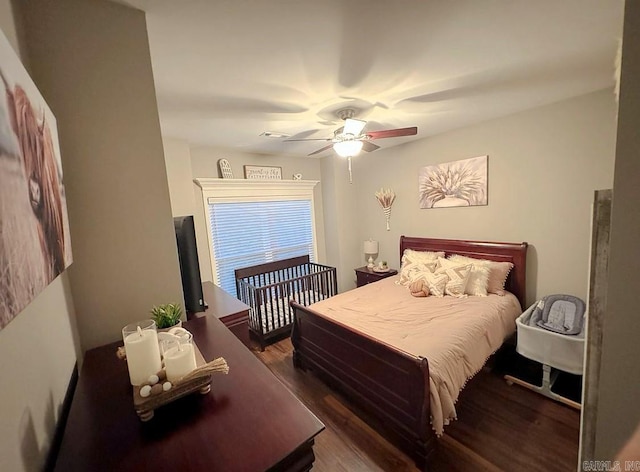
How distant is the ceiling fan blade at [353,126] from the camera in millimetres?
2200

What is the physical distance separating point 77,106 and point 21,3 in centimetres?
39

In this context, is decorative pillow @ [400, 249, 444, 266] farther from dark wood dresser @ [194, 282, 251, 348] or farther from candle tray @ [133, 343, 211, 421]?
candle tray @ [133, 343, 211, 421]

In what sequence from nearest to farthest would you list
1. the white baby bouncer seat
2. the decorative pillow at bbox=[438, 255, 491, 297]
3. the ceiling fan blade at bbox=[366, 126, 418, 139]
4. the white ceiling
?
the white ceiling, the white baby bouncer seat, the ceiling fan blade at bbox=[366, 126, 418, 139], the decorative pillow at bbox=[438, 255, 491, 297]

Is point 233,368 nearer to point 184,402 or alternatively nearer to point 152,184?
point 184,402

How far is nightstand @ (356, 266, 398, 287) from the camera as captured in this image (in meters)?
4.02

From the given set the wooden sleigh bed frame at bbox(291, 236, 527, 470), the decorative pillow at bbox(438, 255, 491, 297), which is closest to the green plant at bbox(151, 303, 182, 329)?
the wooden sleigh bed frame at bbox(291, 236, 527, 470)

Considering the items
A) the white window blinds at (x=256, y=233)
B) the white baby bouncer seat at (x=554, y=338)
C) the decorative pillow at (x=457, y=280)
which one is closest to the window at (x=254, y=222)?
the white window blinds at (x=256, y=233)

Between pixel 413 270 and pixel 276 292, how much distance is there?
1.79 metres

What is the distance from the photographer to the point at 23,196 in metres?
0.62

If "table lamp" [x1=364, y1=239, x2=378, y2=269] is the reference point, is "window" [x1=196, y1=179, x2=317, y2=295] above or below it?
above

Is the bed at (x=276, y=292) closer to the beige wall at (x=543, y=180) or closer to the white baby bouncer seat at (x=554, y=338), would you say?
the beige wall at (x=543, y=180)

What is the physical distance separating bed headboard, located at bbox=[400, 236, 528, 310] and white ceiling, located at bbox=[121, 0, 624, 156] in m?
1.48

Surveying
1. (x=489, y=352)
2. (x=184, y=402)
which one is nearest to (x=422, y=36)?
(x=184, y=402)

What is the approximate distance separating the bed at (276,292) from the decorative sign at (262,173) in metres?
1.33
